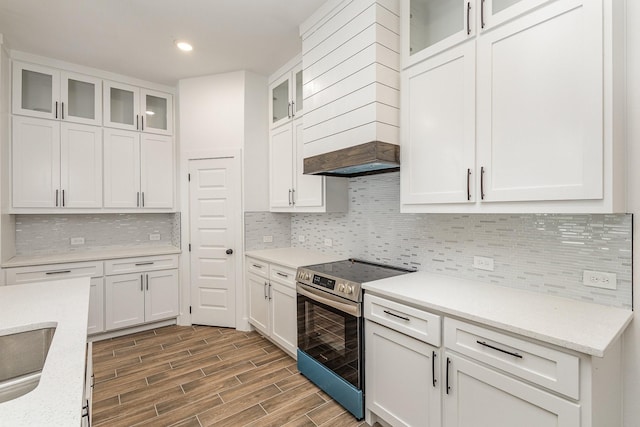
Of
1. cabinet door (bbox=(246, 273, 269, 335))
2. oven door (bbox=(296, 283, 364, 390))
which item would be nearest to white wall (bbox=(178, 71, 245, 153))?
cabinet door (bbox=(246, 273, 269, 335))

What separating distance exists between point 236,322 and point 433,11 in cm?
337

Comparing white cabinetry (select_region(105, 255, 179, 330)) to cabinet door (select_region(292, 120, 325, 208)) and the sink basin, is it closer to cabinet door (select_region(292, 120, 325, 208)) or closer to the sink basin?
cabinet door (select_region(292, 120, 325, 208))

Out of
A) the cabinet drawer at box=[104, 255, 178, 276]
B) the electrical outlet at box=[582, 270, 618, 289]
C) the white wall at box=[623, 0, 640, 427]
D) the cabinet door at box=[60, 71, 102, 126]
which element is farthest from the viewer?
the cabinet drawer at box=[104, 255, 178, 276]

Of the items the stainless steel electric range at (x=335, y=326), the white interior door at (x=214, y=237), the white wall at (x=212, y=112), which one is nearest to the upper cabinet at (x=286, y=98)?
the white wall at (x=212, y=112)

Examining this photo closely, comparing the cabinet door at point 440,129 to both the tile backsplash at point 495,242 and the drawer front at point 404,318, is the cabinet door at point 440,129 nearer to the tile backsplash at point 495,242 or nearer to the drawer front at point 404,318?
the tile backsplash at point 495,242

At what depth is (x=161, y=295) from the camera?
11.5 feet

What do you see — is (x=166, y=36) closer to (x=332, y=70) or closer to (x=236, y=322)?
(x=332, y=70)

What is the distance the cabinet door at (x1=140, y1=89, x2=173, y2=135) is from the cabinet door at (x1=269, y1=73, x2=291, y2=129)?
1.31 meters

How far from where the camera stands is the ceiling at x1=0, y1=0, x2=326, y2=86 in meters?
2.31

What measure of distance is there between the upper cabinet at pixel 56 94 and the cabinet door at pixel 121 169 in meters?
0.25

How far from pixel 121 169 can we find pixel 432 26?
3431 millimetres

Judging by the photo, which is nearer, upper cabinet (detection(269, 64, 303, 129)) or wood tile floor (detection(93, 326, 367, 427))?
wood tile floor (detection(93, 326, 367, 427))

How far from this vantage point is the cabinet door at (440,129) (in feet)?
5.43

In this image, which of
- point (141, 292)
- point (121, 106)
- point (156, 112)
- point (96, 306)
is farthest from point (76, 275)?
point (156, 112)
